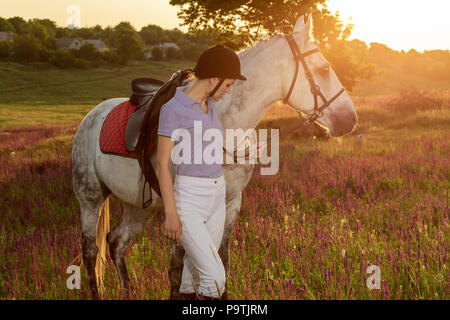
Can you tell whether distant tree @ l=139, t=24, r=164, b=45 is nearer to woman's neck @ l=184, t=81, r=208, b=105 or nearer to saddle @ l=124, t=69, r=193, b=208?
saddle @ l=124, t=69, r=193, b=208

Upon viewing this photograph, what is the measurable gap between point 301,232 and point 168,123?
2576 millimetres

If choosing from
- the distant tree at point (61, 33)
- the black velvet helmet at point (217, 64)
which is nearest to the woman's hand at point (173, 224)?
the black velvet helmet at point (217, 64)

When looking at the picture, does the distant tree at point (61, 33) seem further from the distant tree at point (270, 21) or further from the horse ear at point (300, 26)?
the horse ear at point (300, 26)

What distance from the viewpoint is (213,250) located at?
7.18 feet

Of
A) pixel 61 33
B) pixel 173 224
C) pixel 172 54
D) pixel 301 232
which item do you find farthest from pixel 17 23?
pixel 173 224

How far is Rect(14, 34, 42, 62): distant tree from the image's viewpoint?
234 feet

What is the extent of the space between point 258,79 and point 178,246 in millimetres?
1387

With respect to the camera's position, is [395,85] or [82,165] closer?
[82,165]

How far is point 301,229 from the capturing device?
13.3 feet

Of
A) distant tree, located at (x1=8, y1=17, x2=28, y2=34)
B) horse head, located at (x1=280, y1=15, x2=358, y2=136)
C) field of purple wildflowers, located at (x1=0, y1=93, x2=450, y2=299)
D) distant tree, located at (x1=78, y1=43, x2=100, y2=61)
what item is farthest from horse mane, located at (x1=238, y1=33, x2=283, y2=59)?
distant tree, located at (x1=8, y1=17, x2=28, y2=34)

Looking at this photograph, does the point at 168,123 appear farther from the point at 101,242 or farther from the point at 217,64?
the point at 101,242

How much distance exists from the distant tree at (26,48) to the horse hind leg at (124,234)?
8030cm
